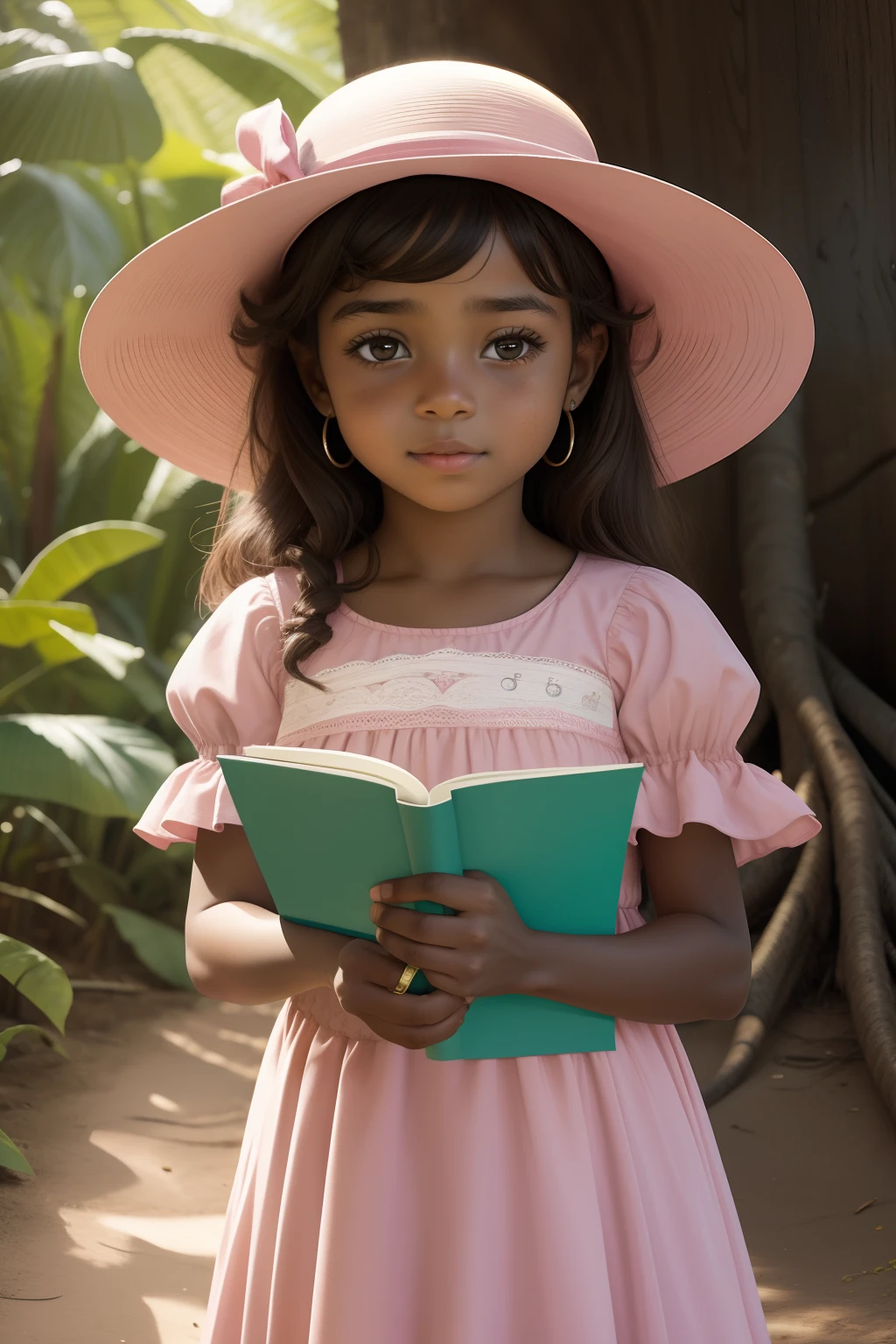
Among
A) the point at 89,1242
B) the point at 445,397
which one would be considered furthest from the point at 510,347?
the point at 89,1242

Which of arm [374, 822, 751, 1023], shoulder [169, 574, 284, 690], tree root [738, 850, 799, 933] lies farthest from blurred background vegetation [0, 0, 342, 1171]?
arm [374, 822, 751, 1023]

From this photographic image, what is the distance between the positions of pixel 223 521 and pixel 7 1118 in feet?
7.21

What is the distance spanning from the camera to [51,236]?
446cm

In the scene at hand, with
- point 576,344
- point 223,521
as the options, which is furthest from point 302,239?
point 223,521

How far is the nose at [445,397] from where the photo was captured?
1.44 m

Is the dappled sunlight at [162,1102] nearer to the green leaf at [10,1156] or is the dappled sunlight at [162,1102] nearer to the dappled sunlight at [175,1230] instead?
the dappled sunlight at [175,1230]

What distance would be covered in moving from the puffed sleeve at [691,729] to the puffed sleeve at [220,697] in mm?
414

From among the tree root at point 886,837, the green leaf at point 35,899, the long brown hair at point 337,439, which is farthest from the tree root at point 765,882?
the green leaf at point 35,899

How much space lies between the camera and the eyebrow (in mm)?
1472

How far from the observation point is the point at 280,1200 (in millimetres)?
1497

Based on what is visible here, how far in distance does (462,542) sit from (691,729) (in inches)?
14.5

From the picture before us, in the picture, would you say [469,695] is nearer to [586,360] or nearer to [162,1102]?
[586,360]

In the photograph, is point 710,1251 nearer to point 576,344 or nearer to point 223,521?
point 576,344

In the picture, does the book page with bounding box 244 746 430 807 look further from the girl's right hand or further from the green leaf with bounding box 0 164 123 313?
the green leaf with bounding box 0 164 123 313
